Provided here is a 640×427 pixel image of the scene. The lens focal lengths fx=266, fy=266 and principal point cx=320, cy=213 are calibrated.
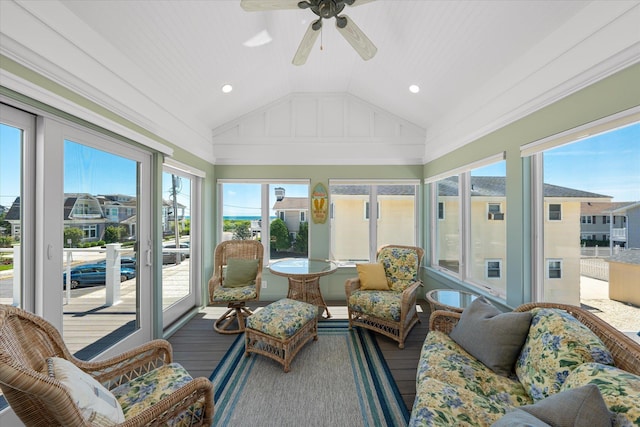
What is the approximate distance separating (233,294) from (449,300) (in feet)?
8.01

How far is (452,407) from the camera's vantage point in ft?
4.52

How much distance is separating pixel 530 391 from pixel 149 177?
3.59m

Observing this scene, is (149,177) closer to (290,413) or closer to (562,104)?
(290,413)

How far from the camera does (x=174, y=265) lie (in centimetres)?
348

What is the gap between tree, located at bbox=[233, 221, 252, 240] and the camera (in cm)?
452

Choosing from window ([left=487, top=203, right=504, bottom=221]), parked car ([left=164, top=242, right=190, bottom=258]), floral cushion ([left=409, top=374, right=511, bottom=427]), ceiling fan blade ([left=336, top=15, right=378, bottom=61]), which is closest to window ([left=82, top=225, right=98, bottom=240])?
parked car ([left=164, top=242, right=190, bottom=258])

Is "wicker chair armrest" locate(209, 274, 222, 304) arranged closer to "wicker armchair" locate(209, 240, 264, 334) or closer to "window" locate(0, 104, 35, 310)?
"wicker armchair" locate(209, 240, 264, 334)

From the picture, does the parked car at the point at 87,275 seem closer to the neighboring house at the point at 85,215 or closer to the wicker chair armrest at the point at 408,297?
the neighboring house at the point at 85,215

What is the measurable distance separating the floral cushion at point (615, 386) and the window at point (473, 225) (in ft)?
5.60

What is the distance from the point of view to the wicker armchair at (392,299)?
290cm

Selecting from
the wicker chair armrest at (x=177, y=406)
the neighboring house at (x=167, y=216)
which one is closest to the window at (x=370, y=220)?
the neighboring house at (x=167, y=216)

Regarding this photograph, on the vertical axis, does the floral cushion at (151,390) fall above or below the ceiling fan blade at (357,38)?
below

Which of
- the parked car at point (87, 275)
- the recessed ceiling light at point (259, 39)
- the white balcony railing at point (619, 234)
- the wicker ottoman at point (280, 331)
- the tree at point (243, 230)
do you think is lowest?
the wicker ottoman at point (280, 331)

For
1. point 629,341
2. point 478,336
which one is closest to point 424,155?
point 478,336
